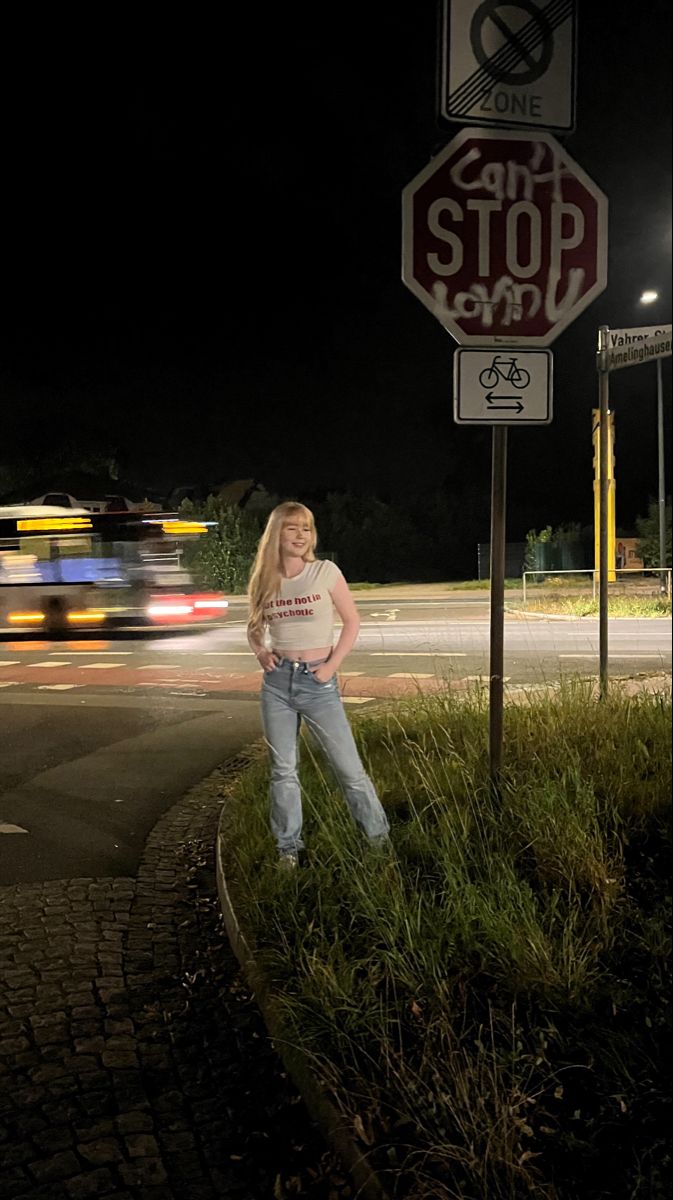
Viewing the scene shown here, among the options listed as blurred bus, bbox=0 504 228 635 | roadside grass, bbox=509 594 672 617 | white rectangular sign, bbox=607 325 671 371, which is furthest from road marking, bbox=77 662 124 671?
roadside grass, bbox=509 594 672 617

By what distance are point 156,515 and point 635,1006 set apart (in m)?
17.8

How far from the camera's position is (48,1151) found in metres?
3.00

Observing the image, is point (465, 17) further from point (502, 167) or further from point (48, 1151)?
point (48, 1151)

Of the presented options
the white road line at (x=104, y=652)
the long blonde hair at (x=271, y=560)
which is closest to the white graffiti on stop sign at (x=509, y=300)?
the long blonde hair at (x=271, y=560)

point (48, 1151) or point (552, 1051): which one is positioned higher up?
point (552, 1051)

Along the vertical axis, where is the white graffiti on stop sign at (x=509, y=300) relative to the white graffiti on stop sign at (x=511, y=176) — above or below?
below

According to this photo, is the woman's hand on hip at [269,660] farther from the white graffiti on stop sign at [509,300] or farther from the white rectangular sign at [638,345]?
the white rectangular sign at [638,345]

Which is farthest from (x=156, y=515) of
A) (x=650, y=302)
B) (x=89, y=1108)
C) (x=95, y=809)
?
(x=89, y=1108)

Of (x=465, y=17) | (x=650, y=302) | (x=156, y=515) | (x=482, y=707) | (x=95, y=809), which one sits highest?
(x=650, y=302)

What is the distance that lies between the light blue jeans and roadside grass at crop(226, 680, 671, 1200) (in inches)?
5.8

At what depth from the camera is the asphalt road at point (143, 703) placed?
6516 mm

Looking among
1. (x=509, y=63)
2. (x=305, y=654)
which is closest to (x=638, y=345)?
(x=509, y=63)

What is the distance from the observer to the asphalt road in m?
6.52

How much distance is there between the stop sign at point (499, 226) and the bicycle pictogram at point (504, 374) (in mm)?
246
